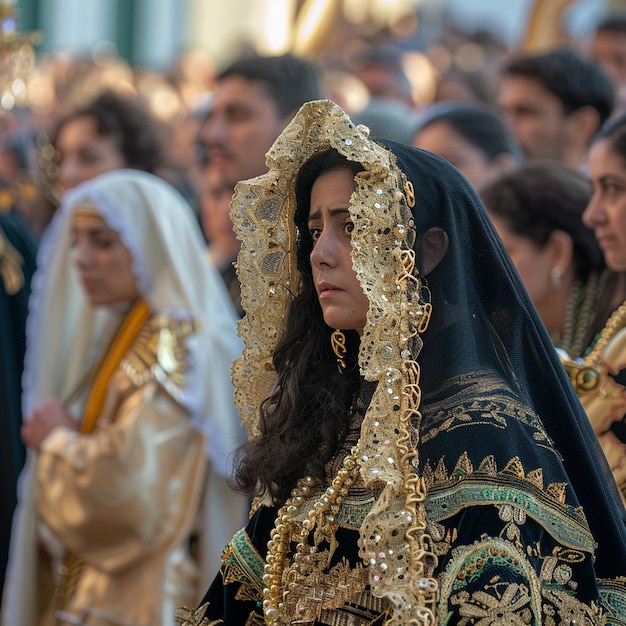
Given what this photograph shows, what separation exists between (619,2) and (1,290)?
11.9 m

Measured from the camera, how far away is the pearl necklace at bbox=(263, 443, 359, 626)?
2447 millimetres

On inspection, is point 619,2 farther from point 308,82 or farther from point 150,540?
point 150,540

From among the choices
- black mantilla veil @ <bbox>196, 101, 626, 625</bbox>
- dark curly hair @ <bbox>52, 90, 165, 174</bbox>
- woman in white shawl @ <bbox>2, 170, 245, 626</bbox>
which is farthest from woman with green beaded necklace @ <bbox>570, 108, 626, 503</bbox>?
dark curly hair @ <bbox>52, 90, 165, 174</bbox>

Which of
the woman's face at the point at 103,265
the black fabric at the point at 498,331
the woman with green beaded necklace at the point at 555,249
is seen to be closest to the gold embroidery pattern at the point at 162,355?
the woman's face at the point at 103,265

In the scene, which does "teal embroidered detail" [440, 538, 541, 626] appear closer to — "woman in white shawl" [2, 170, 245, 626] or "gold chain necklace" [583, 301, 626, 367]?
"gold chain necklace" [583, 301, 626, 367]

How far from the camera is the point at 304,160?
2562 mm

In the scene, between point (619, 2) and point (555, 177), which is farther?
point (619, 2)

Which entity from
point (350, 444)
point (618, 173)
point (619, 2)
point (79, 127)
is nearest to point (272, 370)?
point (350, 444)

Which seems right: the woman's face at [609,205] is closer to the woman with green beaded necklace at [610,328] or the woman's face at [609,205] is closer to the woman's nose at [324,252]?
the woman with green beaded necklace at [610,328]

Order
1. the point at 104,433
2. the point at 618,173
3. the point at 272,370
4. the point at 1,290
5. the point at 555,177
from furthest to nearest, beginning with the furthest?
the point at 1,290
the point at 104,433
the point at 555,177
the point at 618,173
the point at 272,370

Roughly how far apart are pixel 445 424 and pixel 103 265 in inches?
93.4

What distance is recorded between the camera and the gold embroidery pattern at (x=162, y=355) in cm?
421

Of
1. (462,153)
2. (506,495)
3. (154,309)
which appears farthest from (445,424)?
(462,153)

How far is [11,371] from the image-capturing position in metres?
5.04
